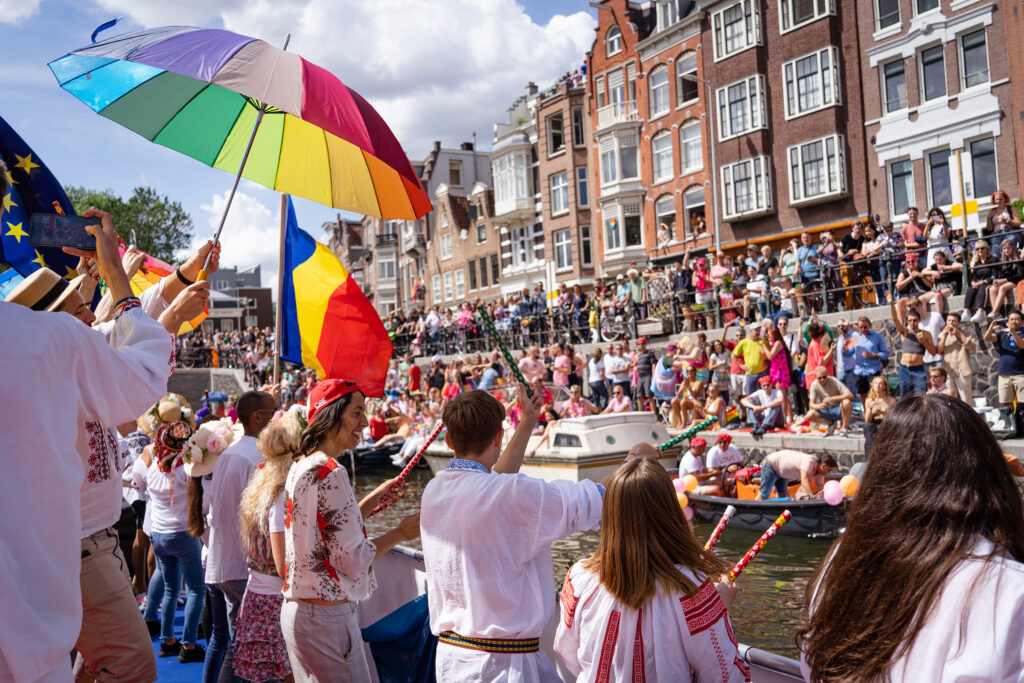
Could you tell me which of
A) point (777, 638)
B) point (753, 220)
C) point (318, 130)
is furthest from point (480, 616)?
point (753, 220)

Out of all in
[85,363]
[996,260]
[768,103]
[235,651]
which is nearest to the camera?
[85,363]

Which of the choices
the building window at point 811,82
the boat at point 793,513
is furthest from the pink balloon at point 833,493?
the building window at point 811,82

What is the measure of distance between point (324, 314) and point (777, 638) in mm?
5432

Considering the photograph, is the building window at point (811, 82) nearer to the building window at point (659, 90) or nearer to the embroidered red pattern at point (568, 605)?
the building window at point (659, 90)

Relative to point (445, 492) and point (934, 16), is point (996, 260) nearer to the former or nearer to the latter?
point (934, 16)

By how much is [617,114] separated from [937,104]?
14693mm

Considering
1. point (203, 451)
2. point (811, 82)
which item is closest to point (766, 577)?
point (203, 451)

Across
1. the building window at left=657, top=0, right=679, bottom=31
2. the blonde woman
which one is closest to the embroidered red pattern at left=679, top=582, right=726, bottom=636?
the blonde woman

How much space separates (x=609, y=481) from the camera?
285 cm

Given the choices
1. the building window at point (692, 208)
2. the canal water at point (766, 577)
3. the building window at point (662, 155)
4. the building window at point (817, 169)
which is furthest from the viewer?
the building window at point (662, 155)

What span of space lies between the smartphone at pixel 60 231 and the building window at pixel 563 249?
39.2 metres

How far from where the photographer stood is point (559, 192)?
4250 centimetres

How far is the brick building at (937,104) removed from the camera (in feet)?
76.6

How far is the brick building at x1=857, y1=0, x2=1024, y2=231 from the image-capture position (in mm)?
23359
